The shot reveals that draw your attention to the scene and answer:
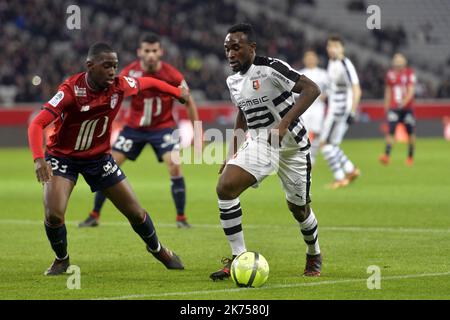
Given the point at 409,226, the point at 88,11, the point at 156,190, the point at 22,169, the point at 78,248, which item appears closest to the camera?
the point at 78,248

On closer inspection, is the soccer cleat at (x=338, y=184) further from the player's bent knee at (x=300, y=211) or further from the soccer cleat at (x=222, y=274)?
the soccer cleat at (x=222, y=274)

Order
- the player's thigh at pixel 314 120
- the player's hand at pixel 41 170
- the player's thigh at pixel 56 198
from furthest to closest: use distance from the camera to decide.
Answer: the player's thigh at pixel 314 120 → the player's thigh at pixel 56 198 → the player's hand at pixel 41 170

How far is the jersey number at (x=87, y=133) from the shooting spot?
9.48 m

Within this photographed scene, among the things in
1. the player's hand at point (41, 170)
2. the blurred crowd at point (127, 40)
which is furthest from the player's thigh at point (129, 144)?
the blurred crowd at point (127, 40)

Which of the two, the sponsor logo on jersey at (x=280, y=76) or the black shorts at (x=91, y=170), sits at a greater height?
the sponsor logo on jersey at (x=280, y=76)

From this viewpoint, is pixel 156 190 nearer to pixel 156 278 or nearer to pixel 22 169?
pixel 22 169

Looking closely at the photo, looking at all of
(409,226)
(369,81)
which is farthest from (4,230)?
(369,81)

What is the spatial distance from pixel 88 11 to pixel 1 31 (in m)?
4.33

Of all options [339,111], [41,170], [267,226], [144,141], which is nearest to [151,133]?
[144,141]

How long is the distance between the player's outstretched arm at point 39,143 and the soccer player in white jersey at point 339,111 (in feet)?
34.8

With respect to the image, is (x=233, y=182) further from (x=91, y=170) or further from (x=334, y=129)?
(x=334, y=129)

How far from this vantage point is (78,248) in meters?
11.7

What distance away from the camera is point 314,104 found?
65.3 feet

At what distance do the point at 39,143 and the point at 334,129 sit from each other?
1113cm
